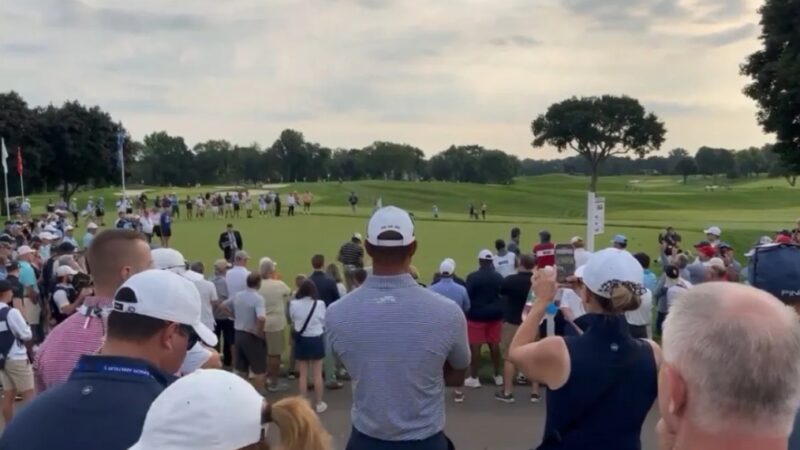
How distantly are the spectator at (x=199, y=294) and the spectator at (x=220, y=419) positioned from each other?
1.39 metres

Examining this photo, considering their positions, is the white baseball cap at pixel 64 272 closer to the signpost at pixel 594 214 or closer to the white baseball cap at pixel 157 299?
the signpost at pixel 594 214

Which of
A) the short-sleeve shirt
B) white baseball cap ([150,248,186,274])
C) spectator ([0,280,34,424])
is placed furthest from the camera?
the short-sleeve shirt

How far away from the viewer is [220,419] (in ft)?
7.12

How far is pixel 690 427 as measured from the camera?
1.90 meters

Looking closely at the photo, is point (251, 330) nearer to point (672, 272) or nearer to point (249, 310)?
point (249, 310)

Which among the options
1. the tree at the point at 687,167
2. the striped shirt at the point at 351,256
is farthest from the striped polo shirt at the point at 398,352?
the tree at the point at 687,167

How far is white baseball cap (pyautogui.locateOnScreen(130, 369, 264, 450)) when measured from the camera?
7.04ft

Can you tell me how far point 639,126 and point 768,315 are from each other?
81.7 m

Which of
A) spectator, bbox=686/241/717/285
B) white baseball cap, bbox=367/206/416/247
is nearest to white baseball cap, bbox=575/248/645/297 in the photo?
white baseball cap, bbox=367/206/416/247

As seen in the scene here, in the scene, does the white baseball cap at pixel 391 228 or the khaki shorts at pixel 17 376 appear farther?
the khaki shorts at pixel 17 376

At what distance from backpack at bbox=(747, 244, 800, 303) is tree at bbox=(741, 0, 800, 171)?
28.3 meters

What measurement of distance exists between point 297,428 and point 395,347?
1863 mm

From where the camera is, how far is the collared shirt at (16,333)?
8.46 meters

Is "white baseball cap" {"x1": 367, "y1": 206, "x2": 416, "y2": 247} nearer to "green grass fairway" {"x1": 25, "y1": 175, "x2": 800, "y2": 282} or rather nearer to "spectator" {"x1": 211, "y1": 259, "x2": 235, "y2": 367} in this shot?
"spectator" {"x1": 211, "y1": 259, "x2": 235, "y2": 367}
